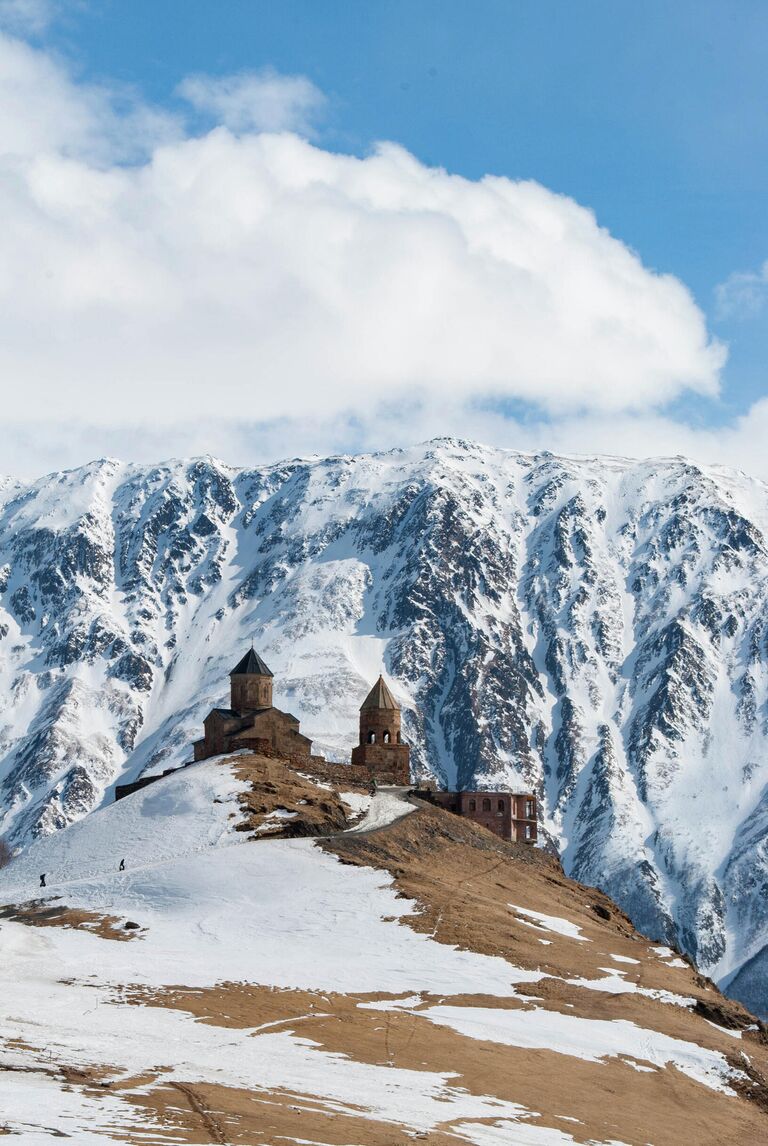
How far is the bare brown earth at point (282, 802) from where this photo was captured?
74.8 m

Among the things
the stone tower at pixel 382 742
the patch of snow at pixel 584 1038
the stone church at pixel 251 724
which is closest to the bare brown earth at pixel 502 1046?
the patch of snow at pixel 584 1038

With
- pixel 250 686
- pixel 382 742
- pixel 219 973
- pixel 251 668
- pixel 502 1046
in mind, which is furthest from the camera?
pixel 382 742

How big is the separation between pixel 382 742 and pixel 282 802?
31.6 metres

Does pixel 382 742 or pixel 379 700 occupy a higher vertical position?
pixel 379 700

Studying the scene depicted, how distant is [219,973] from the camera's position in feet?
157

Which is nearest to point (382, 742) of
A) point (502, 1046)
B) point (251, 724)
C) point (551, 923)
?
point (251, 724)

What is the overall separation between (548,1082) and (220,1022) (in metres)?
9.16

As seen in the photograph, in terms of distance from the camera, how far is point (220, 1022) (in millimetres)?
40312

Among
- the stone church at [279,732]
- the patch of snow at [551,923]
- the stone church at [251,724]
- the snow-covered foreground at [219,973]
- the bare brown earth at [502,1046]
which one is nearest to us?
the bare brown earth at [502,1046]

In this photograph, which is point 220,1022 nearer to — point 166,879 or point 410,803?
point 166,879

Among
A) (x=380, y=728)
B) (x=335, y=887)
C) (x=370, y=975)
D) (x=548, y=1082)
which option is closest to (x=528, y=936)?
(x=335, y=887)

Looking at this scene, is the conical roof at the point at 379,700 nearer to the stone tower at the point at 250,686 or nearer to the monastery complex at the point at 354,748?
the monastery complex at the point at 354,748

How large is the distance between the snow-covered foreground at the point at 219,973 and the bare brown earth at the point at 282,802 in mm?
1312

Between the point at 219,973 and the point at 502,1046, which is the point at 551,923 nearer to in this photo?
the point at 219,973
